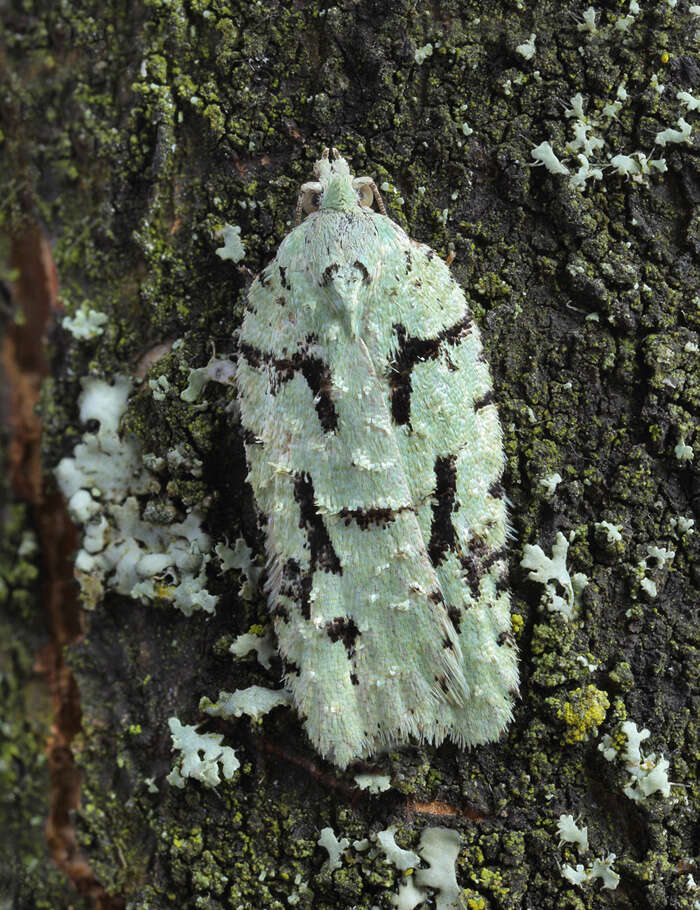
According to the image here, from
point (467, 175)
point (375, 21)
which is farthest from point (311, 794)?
point (375, 21)

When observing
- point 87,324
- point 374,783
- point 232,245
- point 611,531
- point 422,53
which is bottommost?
point 374,783

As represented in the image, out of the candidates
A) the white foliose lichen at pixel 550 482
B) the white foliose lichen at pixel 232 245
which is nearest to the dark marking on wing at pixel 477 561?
the white foliose lichen at pixel 550 482

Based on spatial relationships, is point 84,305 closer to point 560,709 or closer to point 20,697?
point 20,697

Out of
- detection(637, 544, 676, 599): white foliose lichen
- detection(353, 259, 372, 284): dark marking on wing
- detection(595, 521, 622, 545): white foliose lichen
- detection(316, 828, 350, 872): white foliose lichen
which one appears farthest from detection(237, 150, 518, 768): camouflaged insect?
detection(637, 544, 676, 599): white foliose lichen

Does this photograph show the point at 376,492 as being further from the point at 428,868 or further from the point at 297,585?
the point at 428,868

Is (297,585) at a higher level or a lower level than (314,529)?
lower

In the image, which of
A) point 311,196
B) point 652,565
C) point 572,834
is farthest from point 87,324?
point 572,834
